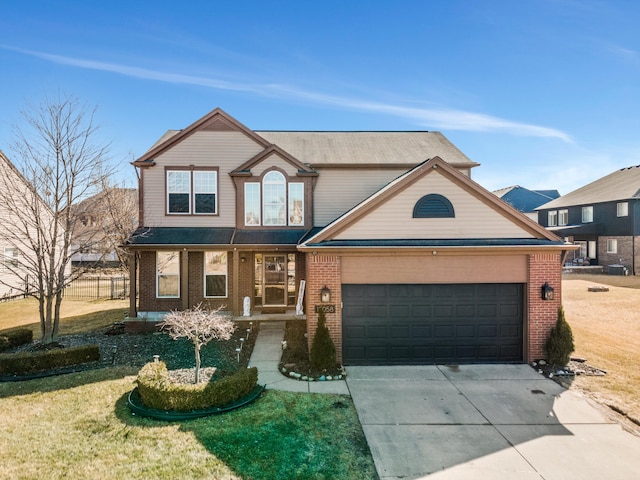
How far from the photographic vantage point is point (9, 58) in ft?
41.3

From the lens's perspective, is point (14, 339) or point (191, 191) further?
point (191, 191)

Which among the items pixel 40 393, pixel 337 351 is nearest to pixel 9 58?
pixel 40 393

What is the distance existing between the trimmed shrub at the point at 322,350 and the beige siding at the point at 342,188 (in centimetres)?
658

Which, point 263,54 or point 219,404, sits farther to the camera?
point 263,54

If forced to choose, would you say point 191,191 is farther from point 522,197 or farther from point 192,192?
point 522,197

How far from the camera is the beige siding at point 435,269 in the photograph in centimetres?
980

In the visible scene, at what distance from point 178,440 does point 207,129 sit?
12.2 metres

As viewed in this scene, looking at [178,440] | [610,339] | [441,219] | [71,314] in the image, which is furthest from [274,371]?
[71,314]

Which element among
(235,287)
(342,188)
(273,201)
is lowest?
(235,287)

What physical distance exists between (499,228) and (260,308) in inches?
389

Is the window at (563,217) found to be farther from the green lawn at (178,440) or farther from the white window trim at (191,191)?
the green lawn at (178,440)

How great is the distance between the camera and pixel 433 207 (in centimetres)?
1011

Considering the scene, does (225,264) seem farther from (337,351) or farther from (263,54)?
(263,54)

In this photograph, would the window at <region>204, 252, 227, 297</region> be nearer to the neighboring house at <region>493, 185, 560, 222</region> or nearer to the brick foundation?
the brick foundation
